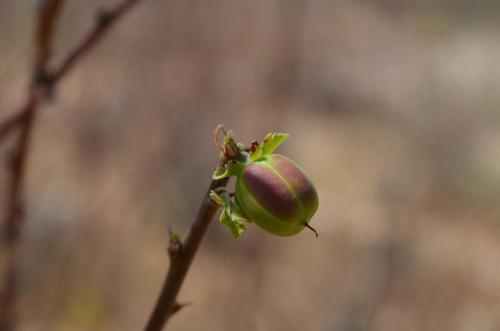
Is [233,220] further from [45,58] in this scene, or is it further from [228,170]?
[45,58]

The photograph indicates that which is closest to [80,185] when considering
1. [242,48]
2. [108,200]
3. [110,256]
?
[108,200]

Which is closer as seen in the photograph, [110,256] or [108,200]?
[110,256]

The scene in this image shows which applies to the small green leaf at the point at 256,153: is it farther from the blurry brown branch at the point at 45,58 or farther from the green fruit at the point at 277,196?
the blurry brown branch at the point at 45,58

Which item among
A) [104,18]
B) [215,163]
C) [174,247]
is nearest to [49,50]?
[104,18]

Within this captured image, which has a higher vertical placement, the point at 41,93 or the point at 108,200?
the point at 41,93

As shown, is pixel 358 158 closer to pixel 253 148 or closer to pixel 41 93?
pixel 41 93

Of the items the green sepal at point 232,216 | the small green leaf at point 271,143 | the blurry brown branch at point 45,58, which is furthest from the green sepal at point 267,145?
the blurry brown branch at point 45,58

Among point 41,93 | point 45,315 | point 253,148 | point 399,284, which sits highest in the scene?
point 253,148
